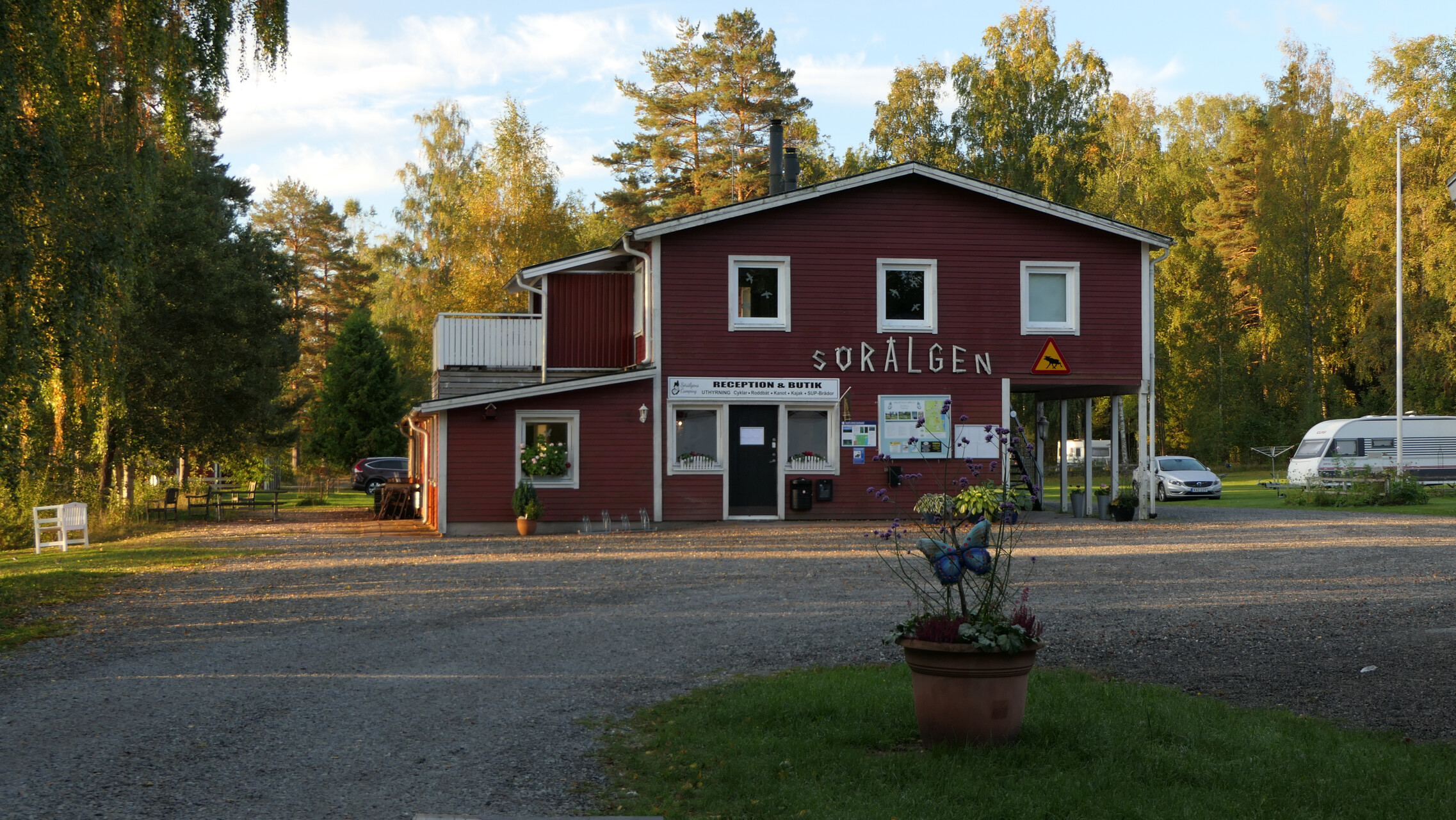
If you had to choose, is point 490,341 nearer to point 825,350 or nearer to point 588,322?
point 588,322

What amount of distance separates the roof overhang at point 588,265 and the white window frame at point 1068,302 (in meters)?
7.69

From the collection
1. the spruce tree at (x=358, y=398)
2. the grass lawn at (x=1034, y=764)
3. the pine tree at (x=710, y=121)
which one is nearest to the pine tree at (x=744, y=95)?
the pine tree at (x=710, y=121)

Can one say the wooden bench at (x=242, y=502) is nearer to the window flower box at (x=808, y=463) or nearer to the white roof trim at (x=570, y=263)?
the white roof trim at (x=570, y=263)

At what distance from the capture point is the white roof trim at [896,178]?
21875 mm

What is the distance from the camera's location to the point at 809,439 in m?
22.7

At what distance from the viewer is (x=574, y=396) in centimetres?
2150

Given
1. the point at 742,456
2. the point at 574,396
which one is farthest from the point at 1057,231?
the point at 574,396

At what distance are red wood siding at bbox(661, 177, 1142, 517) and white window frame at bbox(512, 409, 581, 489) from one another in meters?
1.80

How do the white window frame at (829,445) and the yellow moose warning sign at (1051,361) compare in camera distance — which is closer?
the white window frame at (829,445)

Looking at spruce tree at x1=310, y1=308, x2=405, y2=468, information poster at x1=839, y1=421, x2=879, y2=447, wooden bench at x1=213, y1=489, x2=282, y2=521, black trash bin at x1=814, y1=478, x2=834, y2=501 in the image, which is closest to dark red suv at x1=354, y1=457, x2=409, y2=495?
spruce tree at x1=310, y1=308, x2=405, y2=468

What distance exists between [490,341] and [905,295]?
27.9ft

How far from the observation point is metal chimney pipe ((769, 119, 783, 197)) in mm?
26016

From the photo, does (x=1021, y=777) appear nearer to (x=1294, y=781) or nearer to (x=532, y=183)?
(x=1294, y=781)

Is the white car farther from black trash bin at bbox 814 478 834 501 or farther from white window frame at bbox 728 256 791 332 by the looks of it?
white window frame at bbox 728 256 791 332
